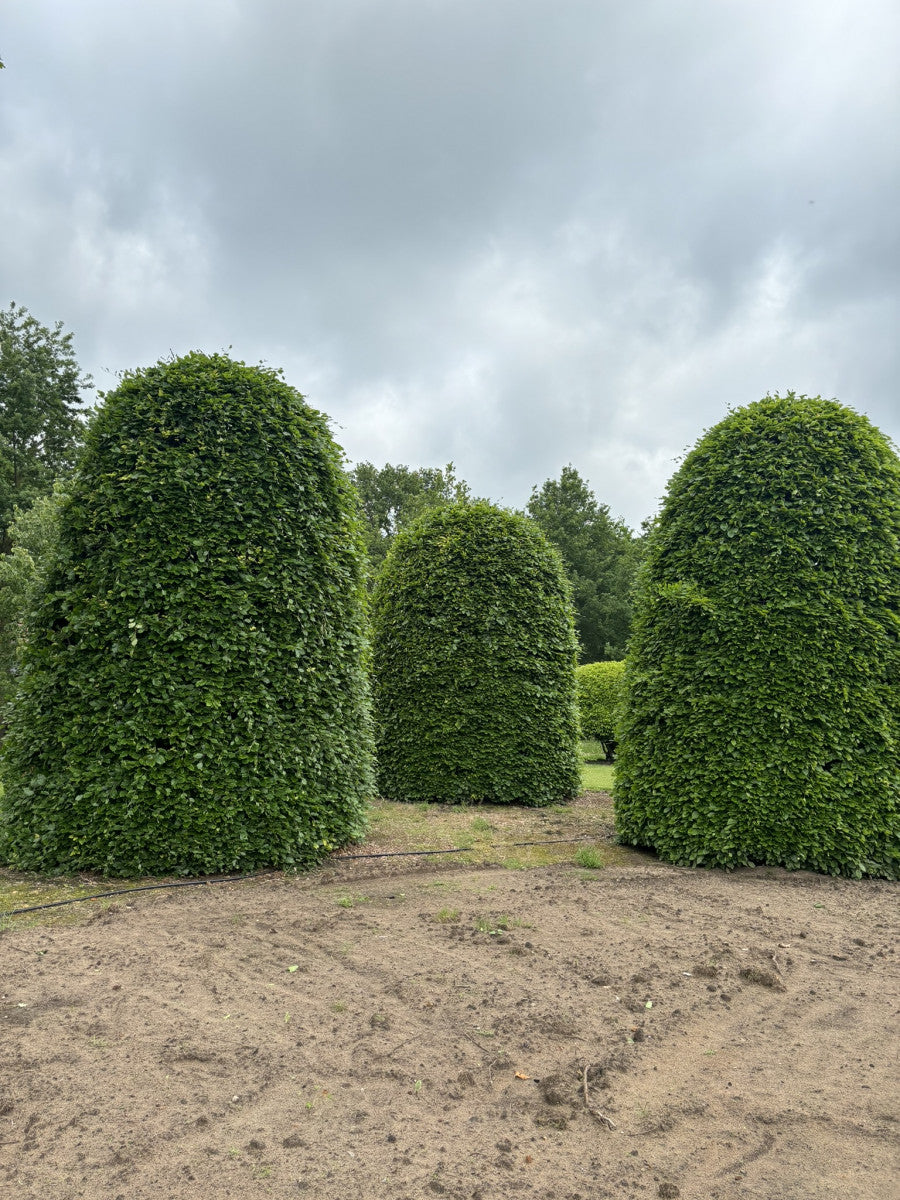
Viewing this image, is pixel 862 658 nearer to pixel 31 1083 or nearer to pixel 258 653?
pixel 258 653

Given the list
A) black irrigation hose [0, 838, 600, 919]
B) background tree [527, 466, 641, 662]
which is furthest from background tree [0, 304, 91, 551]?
black irrigation hose [0, 838, 600, 919]

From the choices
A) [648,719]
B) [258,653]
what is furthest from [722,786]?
[258,653]

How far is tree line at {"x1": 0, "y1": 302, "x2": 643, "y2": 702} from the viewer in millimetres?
16891

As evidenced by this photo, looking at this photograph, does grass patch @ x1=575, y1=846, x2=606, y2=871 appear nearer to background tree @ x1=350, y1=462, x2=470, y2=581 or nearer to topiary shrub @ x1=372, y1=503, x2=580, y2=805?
topiary shrub @ x1=372, y1=503, x2=580, y2=805

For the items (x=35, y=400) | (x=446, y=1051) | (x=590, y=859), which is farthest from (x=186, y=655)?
(x=35, y=400)

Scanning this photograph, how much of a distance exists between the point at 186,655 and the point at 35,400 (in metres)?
29.8

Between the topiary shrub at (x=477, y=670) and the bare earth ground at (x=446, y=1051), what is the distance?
353 cm

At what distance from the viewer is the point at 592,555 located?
1495 inches

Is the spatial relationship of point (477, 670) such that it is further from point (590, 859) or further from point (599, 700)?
point (599, 700)

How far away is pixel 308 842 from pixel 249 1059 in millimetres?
2605

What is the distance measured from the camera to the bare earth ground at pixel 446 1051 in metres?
2.13

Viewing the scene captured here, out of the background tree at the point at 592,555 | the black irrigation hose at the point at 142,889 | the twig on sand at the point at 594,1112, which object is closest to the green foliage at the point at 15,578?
the black irrigation hose at the point at 142,889

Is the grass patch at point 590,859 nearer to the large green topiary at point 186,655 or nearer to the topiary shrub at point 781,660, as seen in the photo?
the topiary shrub at point 781,660

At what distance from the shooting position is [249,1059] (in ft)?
8.77
